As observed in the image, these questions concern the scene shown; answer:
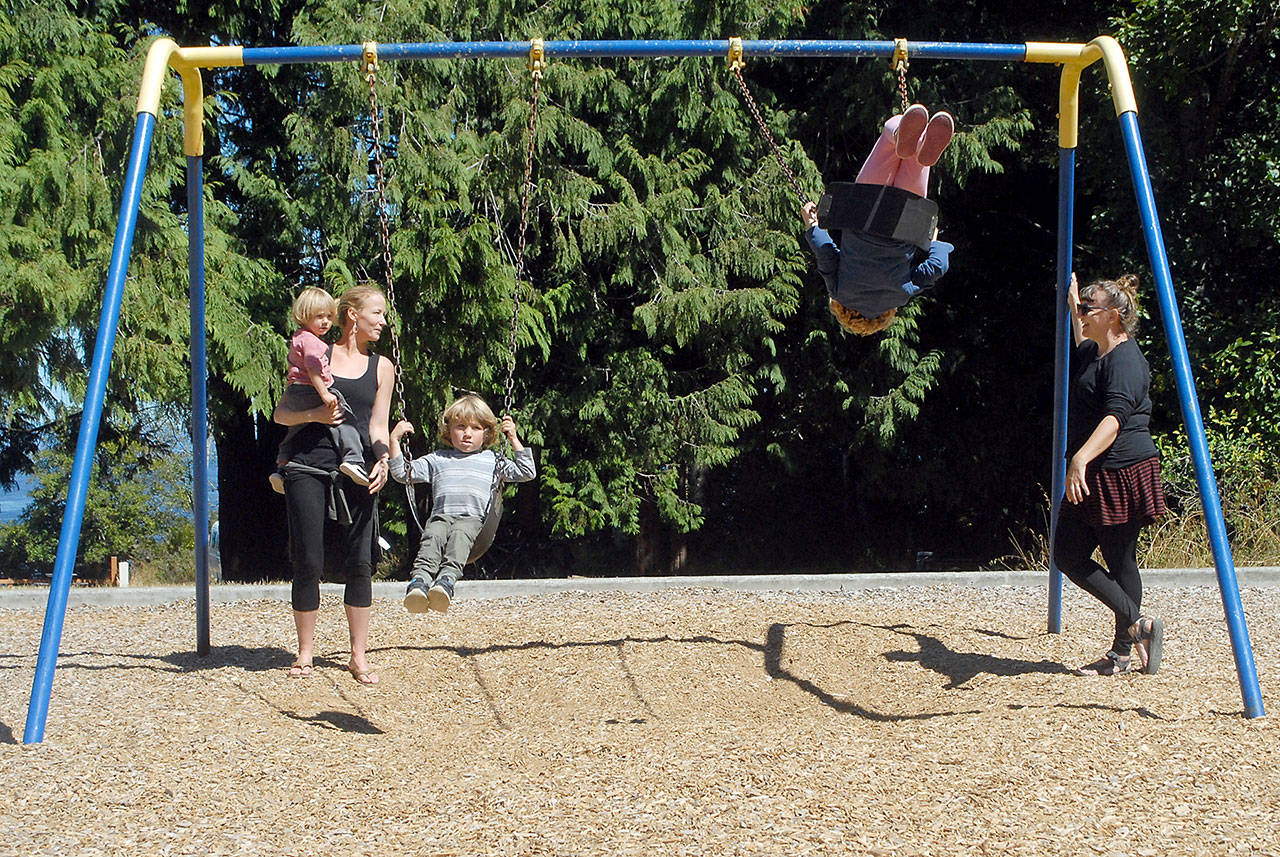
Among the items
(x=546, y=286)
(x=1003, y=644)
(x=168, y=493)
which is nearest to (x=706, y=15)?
(x=546, y=286)

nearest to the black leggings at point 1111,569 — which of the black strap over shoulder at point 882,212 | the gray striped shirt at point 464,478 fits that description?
the black strap over shoulder at point 882,212

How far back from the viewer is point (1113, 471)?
4.14m

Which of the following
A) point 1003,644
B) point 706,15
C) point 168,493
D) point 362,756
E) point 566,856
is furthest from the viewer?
point 168,493

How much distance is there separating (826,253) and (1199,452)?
1.48 m

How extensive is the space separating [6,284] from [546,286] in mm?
4062

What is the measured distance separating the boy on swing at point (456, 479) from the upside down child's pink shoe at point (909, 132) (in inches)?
68.2

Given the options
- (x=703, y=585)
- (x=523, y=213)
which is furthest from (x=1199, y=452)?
(x=703, y=585)

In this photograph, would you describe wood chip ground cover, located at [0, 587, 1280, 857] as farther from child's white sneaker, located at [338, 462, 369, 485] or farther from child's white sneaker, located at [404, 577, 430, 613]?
child's white sneaker, located at [338, 462, 369, 485]

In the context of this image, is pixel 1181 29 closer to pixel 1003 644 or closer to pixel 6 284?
pixel 1003 644

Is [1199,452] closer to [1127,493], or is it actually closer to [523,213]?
[1127,493]

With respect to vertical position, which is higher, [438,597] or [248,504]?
[248,504]

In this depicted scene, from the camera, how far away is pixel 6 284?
8148 mm

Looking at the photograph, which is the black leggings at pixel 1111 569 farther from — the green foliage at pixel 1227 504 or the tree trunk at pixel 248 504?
the tree trunk at pixel 248 504

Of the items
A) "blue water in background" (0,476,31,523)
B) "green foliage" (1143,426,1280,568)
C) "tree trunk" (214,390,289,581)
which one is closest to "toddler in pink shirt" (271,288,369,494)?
"green foliage" (1143,426,1280,568)
